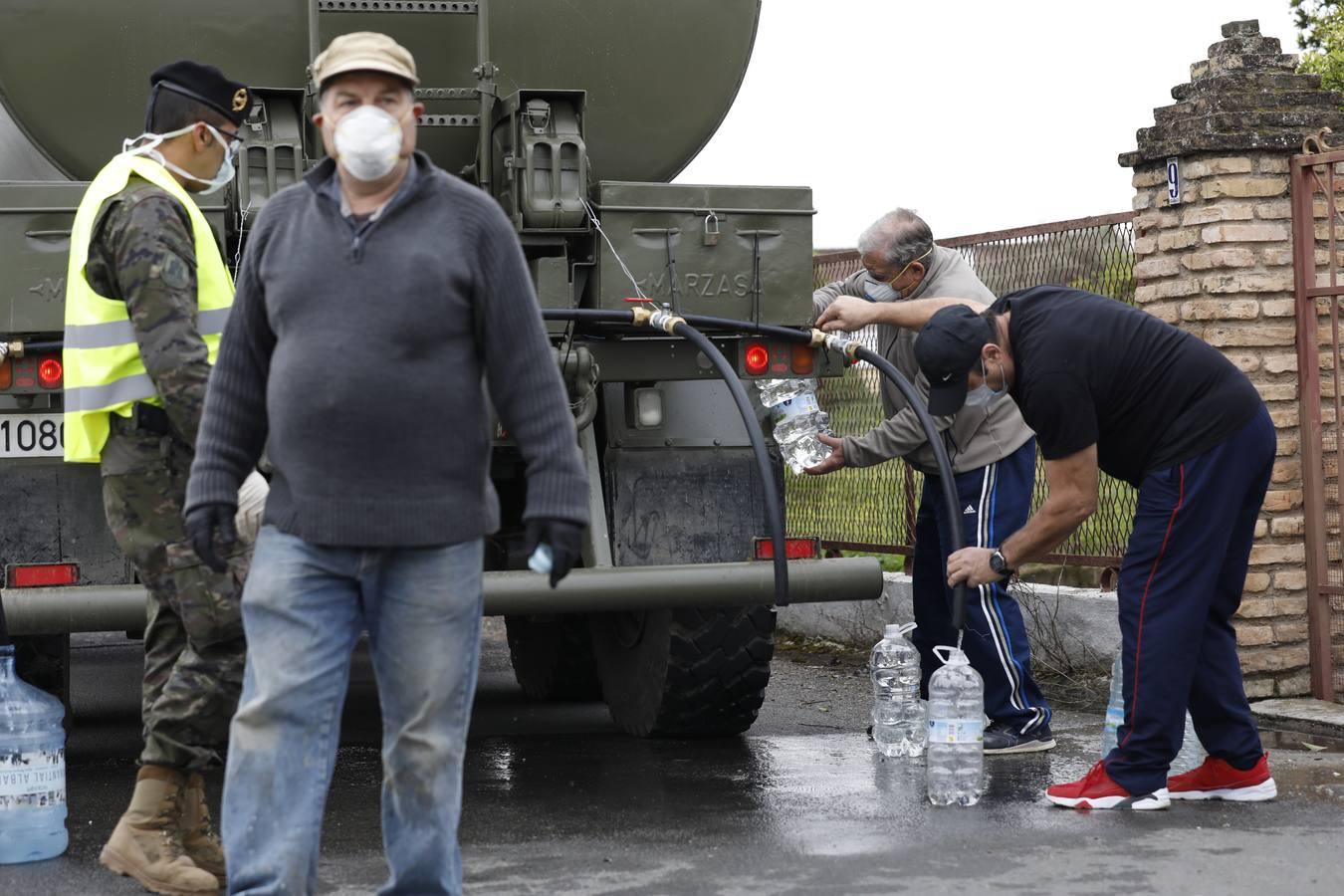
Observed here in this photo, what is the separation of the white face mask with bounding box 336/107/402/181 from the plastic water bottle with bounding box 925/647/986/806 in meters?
2.67

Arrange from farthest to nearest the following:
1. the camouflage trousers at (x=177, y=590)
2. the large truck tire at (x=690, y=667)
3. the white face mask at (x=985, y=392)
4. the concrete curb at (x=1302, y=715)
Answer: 1. the concrete curb at (x=1302, y=715)
2. the large truck tire at (x=690, y=667)
3. the white face mask at (x=985, y=392)
4. the camouflage trousers at (x=177, y=590)

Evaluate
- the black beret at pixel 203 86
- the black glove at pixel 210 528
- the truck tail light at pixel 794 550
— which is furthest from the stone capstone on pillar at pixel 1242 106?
the black glove at pixel 210 528

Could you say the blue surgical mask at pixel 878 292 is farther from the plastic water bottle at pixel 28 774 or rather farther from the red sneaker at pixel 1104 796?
the plastic water bottle at pixel 28 774

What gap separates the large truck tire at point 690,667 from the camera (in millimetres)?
6180

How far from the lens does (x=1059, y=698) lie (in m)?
7.59

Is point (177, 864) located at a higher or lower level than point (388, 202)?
lower

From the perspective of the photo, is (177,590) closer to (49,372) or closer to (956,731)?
(49,372)

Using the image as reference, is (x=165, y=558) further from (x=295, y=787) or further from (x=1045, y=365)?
(x=1045, y=365)

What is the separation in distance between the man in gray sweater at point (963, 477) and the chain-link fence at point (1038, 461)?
149 centimetres

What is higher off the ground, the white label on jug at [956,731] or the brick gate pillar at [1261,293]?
the brick gate pillar at [1261,293]

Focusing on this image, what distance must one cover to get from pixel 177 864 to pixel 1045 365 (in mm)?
2659

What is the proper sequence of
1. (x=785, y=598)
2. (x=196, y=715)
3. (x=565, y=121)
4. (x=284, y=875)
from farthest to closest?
(x=565, y=121), (x=785, y=598), (x=196, y=715), (x=284, y=875)

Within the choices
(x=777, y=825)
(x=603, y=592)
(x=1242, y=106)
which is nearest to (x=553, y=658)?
(x=603, y=592)

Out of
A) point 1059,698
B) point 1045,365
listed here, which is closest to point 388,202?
point 1045,365
